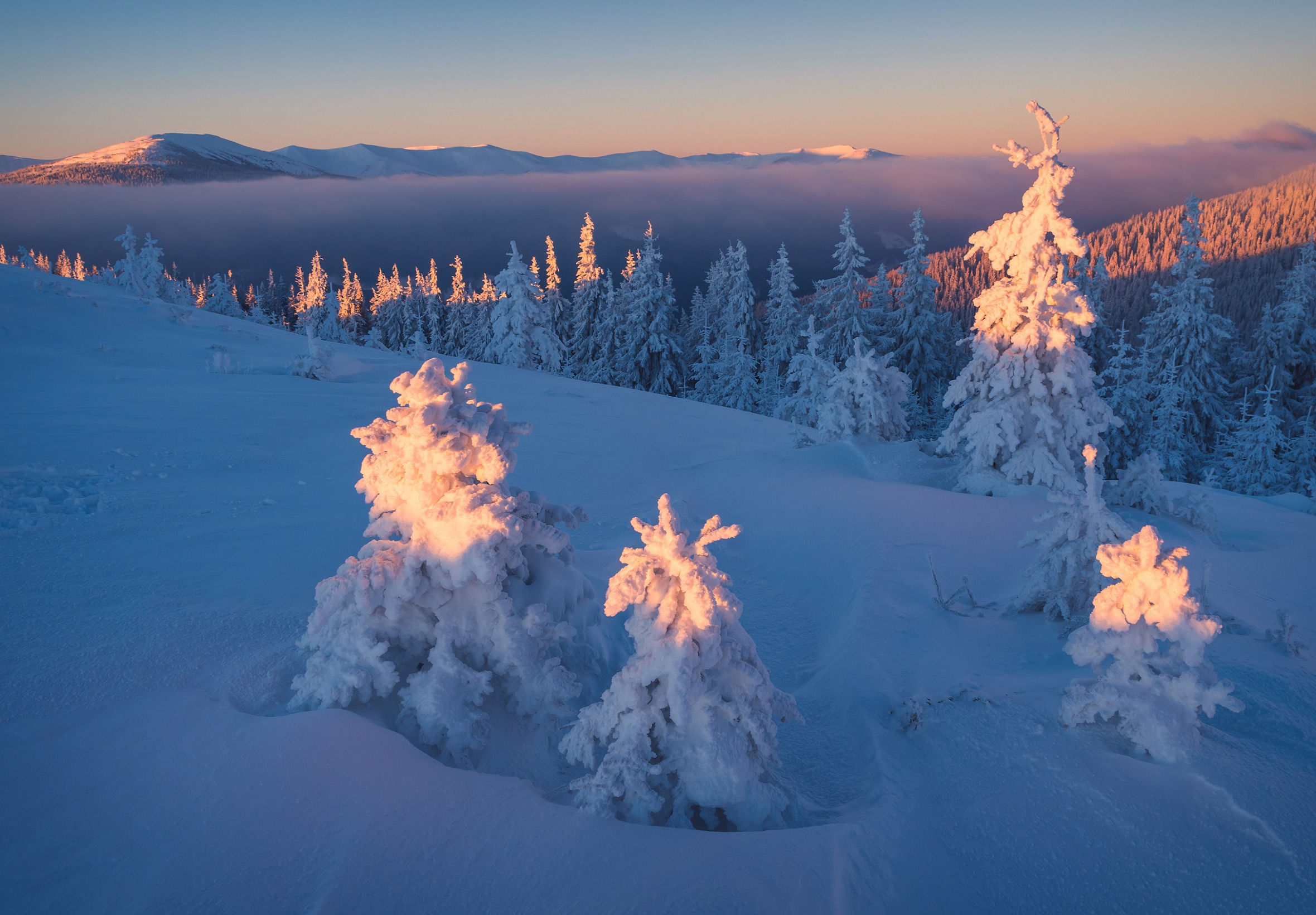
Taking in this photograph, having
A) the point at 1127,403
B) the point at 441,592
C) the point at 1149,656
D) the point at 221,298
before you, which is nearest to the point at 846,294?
the point at 1127,403

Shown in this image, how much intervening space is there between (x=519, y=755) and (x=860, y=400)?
15.2 m

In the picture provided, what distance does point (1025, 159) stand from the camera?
42.3ft

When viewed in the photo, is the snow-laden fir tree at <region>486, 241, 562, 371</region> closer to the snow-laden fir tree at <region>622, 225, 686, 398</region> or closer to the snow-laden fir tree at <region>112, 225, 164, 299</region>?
the snow-laden fir tree at <region>622, 225, 686, 398</region>

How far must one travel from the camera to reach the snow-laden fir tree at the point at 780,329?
133ft

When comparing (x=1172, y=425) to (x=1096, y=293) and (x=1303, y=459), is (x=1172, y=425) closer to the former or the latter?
(x=1303, y=459)

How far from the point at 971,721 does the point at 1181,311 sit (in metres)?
37.7

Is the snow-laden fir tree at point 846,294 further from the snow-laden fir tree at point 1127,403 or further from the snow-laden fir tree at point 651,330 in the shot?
the snow-laden fir tree at point 1127,403

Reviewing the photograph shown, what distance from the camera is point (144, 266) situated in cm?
4603

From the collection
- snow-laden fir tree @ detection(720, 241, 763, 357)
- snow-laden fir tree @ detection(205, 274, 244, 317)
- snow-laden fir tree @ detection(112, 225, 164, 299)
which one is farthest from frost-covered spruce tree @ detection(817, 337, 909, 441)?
snow-laden fir tree @ detection(205, 274, 244, 317)

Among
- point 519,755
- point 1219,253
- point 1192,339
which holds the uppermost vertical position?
point 1219,253

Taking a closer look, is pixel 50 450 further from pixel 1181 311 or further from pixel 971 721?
pixel 1181 311

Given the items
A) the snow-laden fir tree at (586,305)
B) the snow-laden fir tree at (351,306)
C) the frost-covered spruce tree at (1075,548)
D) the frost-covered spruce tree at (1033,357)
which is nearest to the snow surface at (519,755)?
the frost-covered spruce tree at (1075,548)

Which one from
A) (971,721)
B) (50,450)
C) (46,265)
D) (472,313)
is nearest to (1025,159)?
(971,721)

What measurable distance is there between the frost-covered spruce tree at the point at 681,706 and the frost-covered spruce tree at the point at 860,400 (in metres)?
14.1
